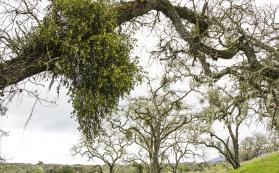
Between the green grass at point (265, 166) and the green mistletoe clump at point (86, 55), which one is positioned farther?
the green grass at point (265, 166)

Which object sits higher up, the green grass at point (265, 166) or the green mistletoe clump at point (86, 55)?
the green grass at point (265, 166)

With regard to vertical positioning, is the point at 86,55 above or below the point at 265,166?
below

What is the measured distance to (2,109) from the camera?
786 cm

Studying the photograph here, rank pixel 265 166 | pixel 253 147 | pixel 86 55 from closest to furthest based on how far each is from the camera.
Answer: pixel 86 55
pixel 265 166
pixel 253 147

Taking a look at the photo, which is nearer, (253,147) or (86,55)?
(86,55)

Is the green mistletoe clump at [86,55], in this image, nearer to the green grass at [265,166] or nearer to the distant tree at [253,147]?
the green grass at [265,166]

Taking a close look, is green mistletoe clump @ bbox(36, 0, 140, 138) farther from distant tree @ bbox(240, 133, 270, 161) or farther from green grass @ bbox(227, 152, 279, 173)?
distant tree @ bbox(240, 133, 270, 161)

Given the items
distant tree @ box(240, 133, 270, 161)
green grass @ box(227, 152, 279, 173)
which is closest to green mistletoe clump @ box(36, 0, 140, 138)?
A: green grass @ box(227, 152, 279, 173)

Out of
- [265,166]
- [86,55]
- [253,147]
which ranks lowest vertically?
[86,55]

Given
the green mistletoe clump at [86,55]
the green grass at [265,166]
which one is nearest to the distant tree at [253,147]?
the green grass at [265,166]

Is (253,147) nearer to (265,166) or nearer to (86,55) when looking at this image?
(265,166)

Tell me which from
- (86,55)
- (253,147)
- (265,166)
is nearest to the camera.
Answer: (86,55)

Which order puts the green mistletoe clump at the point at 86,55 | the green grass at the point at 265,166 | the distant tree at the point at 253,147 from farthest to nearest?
the distant tree at the point at 253,147 → the green grass at the point at 265,166 → the green mistletoe clump at the point at 86,55

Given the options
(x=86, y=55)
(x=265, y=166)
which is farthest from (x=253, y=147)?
(x=86, y=55)
